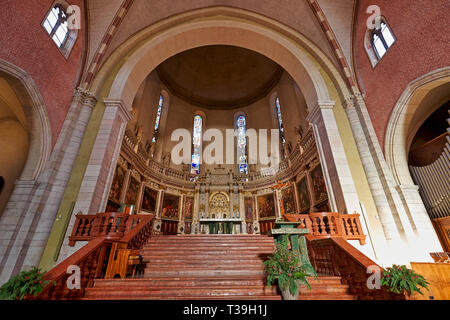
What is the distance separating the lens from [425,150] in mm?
7602

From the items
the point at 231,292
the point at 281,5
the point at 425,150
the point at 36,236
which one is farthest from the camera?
the point at 281,5

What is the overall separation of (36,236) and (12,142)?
6.36 m

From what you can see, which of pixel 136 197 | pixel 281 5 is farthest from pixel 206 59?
pixel 136 197

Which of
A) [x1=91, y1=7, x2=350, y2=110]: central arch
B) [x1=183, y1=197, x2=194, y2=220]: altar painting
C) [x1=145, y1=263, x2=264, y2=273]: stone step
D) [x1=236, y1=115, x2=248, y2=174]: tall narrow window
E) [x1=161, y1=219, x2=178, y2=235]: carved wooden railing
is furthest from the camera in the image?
[x1=236, y1=115, x2=248, y2=174]: tall narrow window

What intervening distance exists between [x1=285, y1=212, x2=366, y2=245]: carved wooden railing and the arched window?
5923 millimetres

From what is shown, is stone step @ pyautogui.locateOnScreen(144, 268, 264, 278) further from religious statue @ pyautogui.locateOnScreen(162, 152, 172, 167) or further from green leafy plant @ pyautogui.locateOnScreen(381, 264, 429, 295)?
religious statue @ pyautogui.locateOnScreen(162, 152, 172, 167)

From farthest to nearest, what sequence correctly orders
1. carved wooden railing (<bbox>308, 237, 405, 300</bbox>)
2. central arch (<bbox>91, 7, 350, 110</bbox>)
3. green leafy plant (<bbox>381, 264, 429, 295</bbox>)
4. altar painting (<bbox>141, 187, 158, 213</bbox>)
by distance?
altar painting (<bbox>141, 187, 158, 213</bbox>) < central arch (<bbox>91, 7, 350, 110</bbox>) < carved wooden railing (<bbox>308, 237, 405, 300</bbox>) < green leafy plant (<bbox>381, 264, 429, 295</bbox>)

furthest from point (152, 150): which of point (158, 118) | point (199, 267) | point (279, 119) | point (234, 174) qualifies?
point (199, 267)

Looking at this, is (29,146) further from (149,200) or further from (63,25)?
(149,200)

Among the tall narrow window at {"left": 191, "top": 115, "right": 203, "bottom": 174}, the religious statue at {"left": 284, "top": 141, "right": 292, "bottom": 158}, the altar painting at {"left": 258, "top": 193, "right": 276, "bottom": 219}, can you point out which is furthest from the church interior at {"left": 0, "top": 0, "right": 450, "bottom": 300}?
the tall narrow window at {"left": 191, "top": 115, "right": 203, "bottom": 174}

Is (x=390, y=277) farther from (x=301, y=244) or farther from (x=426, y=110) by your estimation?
(x=426, y=110)

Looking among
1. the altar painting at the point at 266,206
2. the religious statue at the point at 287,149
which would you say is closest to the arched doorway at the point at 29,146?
the altar painting at the point at 266,206

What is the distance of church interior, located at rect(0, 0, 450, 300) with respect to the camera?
12.4ft

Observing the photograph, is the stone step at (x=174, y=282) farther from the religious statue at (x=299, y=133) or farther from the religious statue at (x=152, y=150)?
the religious statue at (x=152, y=150)
